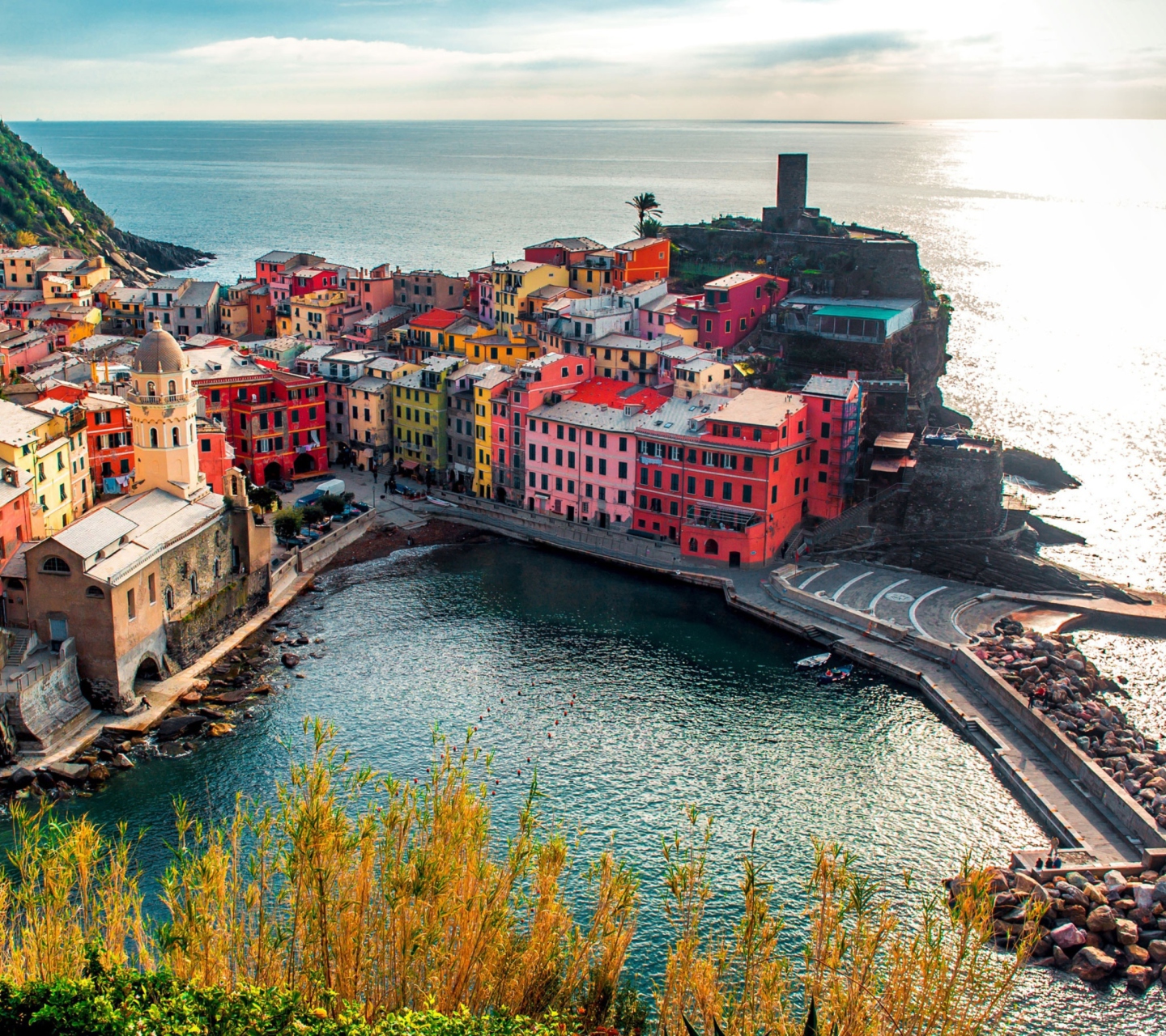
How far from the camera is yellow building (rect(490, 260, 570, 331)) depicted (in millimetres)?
90250

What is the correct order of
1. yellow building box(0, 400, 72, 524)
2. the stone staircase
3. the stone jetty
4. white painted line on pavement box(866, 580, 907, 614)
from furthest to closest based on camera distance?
white painted line on pavement box(866, 580, 907, 614) → yellow building box(0, 400, 72, 524) → the stone staircase → the stone jetty

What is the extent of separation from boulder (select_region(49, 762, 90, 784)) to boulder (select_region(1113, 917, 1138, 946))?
118 feet

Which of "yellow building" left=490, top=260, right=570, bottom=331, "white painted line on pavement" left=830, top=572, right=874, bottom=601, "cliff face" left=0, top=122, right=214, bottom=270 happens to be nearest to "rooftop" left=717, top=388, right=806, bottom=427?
"white painted line on pavement" left=830, top=572, right=874, bottom=601

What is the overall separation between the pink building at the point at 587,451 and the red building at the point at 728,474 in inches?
54.9

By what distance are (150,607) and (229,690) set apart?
491 centimetres

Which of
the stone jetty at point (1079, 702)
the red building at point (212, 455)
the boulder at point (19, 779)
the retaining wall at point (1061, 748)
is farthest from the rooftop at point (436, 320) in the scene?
the boulder at point (19, 779)

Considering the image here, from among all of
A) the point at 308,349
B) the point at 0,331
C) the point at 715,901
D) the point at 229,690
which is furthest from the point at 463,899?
the point at 0,331

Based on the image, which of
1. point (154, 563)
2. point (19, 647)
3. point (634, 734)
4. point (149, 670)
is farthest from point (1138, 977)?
point (19, 647)

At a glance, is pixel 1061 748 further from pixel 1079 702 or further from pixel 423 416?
pixel 423 416

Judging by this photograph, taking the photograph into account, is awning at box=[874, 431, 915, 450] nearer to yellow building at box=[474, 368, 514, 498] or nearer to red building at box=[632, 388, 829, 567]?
red building at box=[632, 388, 829, 567]

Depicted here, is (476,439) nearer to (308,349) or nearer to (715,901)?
(308,349)

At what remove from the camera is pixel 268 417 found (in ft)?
258

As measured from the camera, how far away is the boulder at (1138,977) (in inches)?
1438

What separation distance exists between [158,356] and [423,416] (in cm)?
2444
